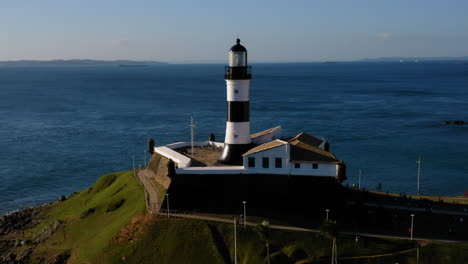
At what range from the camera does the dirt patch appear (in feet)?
114

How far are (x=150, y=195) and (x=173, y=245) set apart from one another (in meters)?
7.48

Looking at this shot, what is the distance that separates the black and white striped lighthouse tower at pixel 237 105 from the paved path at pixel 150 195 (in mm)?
6450

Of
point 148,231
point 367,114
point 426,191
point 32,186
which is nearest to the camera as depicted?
point 148,231

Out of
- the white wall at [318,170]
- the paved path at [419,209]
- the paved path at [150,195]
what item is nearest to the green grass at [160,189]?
the paved path at [150,195]

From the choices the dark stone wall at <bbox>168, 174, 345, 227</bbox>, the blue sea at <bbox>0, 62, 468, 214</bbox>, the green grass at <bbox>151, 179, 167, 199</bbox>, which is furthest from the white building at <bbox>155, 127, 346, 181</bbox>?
the blue sea at <bbox>0, 62, 468, 214</bbox>

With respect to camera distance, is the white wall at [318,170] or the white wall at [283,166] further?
the white wall at [283,166]

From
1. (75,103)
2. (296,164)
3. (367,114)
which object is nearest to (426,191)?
(296,164)

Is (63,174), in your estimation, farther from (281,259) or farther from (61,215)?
(281,259)

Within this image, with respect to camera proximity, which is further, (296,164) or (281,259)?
(296,164)

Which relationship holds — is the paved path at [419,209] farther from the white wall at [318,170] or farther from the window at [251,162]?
the window at [251,162]

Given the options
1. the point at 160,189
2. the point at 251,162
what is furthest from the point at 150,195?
the point at 251,162

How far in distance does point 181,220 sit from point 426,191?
37.9 meters

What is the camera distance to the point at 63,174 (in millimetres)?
69812

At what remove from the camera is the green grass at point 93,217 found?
122 ft
